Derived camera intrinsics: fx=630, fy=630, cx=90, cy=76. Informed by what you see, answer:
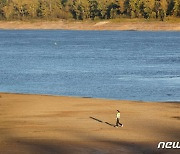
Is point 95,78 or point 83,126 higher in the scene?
point 83,126

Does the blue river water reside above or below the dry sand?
below

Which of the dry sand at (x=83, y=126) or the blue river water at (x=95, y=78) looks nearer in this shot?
the dry sand at (x=83, y=126)

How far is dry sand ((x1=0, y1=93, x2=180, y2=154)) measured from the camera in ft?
113

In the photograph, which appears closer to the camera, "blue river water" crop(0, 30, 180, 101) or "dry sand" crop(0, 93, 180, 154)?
"dry sand" crop(0, 93, 180, 154)

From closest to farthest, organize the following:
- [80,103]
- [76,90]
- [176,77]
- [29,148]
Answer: [29,148], [80,103], [76,90], [176,77]

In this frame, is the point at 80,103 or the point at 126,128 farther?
the point at 80,103

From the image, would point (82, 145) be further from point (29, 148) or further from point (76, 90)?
point (76, 90)

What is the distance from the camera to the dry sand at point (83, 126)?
34500 millimetres

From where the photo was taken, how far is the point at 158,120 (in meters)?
42.9

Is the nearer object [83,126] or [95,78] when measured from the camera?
[83,126]

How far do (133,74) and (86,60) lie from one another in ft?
94.0

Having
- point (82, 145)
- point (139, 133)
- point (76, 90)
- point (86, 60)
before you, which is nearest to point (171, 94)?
point (76, 90)

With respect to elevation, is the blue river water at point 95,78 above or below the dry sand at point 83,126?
below

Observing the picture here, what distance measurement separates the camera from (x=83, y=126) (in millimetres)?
40625
